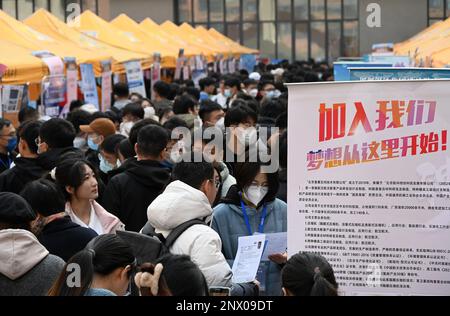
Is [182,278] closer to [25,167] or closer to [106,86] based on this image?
[25,167]

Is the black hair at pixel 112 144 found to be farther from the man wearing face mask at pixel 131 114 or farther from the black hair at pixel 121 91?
the black hair at pixel 121 91

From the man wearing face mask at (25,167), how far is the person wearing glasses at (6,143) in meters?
0.85

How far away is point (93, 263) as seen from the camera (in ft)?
11.6

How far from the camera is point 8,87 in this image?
10.6 meters

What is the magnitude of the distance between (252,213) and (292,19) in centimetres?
3949

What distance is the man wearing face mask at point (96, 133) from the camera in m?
7.73

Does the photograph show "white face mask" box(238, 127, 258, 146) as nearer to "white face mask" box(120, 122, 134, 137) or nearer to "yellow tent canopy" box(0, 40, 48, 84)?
"white face mask" box(120, 122, 134, 137)

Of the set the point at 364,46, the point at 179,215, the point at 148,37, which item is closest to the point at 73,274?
the point at 179,215

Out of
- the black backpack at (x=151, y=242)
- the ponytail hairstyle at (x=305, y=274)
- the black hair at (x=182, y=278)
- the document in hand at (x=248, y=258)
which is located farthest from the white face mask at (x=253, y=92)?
the black hair at (x=182, y=278)

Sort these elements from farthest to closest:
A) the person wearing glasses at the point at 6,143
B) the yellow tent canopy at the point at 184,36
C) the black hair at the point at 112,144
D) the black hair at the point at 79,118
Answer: the yellow tent canopy at the point at 184,36 < the black hair at the point at 79,118 < the person wearing glasses at the point at 6,143 < the black hair at the point at 112,144

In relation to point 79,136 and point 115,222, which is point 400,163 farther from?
point 79,136

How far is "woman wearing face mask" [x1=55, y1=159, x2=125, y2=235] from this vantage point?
510 cm

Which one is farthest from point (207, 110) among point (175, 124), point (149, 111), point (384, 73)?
point (384, 73)

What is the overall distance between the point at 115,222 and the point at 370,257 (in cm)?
→ 218
